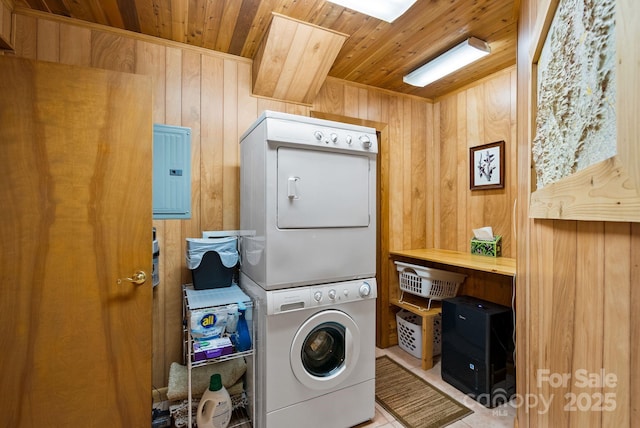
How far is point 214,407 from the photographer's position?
5.51 ft

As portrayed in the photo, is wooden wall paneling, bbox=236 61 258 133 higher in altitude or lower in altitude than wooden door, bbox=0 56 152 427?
higher

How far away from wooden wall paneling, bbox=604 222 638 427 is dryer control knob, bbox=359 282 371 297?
4.03ft

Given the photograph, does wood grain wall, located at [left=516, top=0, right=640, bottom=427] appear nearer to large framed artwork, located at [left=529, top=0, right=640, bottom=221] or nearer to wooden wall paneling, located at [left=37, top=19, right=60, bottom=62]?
large framed artwork, located at [left=529, top=0, right=640, bottom=221]

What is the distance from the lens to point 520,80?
143 centimetres

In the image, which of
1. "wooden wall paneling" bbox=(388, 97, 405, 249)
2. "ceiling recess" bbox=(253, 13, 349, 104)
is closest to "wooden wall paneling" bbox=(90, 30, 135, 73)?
"ceiling recess" bbox=(253, 13, 349, 104)

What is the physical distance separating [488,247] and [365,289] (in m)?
1.43

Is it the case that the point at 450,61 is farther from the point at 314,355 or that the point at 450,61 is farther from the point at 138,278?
the point at 138,278

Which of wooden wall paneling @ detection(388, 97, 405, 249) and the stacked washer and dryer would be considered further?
wooden wall paneling @ detection(388, 97, 405, 249)

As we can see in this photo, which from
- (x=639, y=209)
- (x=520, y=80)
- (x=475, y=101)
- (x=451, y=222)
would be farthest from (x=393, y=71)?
(x=639, y=209)

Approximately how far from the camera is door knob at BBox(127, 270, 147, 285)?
5.16 ft

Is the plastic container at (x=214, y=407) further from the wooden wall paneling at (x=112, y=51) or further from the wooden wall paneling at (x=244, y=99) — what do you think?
the wooden wall paneling at (x=112, y=51)

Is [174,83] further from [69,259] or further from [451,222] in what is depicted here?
[451,222]

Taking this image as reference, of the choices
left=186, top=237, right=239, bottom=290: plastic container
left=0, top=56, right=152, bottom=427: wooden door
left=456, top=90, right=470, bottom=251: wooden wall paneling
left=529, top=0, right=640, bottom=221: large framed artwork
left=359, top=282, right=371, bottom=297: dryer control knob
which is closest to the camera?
left=529, top=0, right=640, bottom=221: large framed artwork

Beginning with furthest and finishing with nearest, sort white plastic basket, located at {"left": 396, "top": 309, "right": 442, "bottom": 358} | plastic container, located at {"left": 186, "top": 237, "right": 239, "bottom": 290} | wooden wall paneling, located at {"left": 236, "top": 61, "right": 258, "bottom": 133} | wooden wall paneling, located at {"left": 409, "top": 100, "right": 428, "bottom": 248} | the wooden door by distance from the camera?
wooden wall paneling, located at {"left": 409, "top": 100, "right": 428, "bottom": 248} → white plastic basket, located at {"left": 396, "top": 309, "right": 442, "bottom": 358} → wooden wall paneling, located at {"left": 236, "top": 61, "right": 258, "bottom": 133} → plastic container, located at {"left": 186, "top": 237, "right": 239, "bottom": 290} → the wooden door
